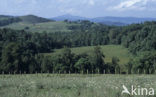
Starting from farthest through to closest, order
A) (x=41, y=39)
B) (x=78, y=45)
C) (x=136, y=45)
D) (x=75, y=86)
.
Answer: (x=78, y=45), (x=41, y=39), (x=136, y=45), (x=75, y=86)

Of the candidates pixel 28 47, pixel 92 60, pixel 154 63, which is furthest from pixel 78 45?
pixel 154 63

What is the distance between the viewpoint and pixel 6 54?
56.8 m

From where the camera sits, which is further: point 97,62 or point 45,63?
point 97,62

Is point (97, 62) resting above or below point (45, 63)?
below

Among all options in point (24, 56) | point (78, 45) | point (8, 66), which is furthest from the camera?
point (78, 45)

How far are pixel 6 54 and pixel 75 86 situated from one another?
155ft

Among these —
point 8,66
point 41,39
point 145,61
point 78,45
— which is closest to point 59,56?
point 8,66

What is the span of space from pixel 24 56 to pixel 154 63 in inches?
1237

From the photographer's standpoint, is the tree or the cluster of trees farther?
the tree

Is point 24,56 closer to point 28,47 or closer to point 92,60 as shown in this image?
point 92,60

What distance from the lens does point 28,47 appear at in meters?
94.2

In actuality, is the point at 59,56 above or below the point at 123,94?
below

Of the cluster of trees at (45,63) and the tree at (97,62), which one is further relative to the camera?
the tree at (97,62)

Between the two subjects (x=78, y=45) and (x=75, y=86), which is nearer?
(x=75, y=86)
